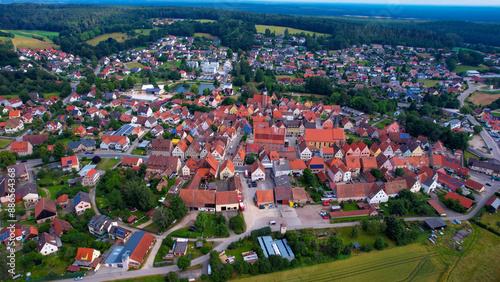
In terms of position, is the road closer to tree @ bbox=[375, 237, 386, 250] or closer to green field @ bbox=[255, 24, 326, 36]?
tree @ bbox=[375, 237, 386, 250]

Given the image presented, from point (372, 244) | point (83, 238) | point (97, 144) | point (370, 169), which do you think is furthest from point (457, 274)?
→ point (97, 144)

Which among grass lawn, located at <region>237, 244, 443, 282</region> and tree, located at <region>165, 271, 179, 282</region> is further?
grass lawn, located at <region>237, 244, 443, 282</region>

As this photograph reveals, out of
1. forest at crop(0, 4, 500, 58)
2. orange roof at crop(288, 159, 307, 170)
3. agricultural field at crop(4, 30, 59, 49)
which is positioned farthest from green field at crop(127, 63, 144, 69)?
orange roof at crop(288, 159, 307, 170)

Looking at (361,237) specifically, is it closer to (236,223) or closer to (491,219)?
(236,223)

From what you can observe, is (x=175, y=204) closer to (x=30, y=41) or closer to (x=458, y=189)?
(x=458, y=189)

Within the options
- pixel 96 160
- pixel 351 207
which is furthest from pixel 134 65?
pixel 351 207

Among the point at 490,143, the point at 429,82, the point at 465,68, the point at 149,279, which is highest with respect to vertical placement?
the point at 465,68

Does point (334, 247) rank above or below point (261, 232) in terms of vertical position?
above
